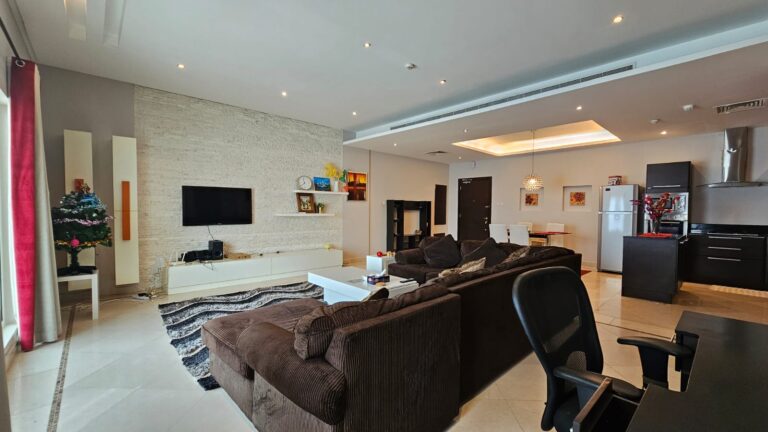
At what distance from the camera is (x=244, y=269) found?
17.3ft

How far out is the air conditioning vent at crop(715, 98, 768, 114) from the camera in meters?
4.00

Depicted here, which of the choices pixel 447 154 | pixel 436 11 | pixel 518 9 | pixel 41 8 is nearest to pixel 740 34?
pixel 518 9

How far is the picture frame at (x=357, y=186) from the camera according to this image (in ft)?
23.7

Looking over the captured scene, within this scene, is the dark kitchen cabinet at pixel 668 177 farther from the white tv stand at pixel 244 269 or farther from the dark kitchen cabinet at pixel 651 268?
the white tv stand at pixel 244 269

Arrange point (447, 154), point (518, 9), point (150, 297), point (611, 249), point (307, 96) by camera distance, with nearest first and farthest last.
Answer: point (518, 9) < point (150, 297) < point (307, 96) < point (611, 249) < point (447, 154)

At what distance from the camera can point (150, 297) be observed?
4.46m

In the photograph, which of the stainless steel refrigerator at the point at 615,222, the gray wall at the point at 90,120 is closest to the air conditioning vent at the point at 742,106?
the stainless steel refrigerator at the point at 615,222

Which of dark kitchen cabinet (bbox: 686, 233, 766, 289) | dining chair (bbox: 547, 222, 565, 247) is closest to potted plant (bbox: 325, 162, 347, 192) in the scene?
dining chair (bbox: 547, 222, 565, 247)

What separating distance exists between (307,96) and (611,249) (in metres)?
6.30

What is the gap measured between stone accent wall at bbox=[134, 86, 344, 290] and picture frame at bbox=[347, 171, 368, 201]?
333 mm

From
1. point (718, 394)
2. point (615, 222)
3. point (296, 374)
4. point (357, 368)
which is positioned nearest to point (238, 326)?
point (296, 374)

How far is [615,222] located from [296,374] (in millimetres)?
6916

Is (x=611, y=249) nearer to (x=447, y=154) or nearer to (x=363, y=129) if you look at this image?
(x=447, y=154)

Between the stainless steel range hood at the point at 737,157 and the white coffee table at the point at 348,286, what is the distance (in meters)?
5.64
